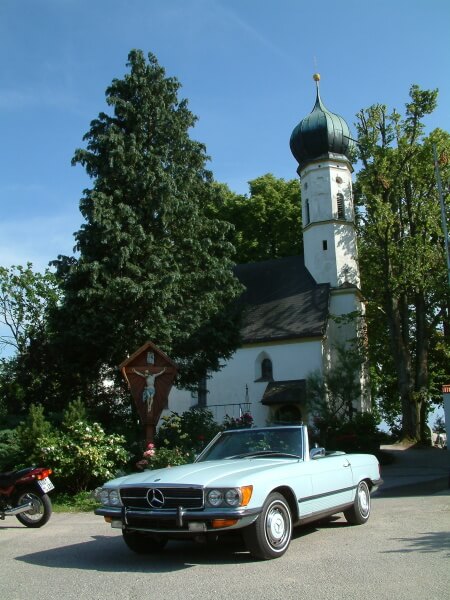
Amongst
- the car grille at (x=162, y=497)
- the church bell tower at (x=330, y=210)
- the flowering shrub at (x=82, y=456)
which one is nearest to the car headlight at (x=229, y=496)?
the car grille at (x=162, y=497)

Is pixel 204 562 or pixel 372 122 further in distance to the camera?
pixel 372 122

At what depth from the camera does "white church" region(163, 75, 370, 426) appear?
99.1 ft

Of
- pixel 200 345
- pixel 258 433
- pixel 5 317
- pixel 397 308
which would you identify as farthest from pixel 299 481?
pixel 5 317

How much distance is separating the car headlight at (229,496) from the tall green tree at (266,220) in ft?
107

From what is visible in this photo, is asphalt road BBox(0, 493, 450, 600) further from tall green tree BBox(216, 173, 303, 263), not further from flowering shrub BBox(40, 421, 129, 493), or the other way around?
tall green tree BBox(216, 173, 303, 263)

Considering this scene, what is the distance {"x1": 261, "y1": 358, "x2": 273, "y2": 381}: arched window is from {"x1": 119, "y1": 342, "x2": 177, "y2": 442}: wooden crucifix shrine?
17589 mm

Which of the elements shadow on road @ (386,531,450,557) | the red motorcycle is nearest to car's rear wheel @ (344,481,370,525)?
shadow on road @ (386,531,450,557)

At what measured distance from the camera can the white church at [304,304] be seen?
3020 cm

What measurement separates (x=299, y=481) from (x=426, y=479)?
1106cm

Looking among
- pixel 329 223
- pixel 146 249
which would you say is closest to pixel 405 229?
pixel 329 223

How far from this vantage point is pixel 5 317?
104ft

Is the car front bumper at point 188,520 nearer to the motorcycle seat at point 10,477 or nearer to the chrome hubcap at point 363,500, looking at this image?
the chrome hubcap at point 363,500

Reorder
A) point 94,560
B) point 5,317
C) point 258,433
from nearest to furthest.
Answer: point 94,560, point 258,433, point 5,317

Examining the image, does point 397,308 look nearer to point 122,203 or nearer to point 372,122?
point 372,122
